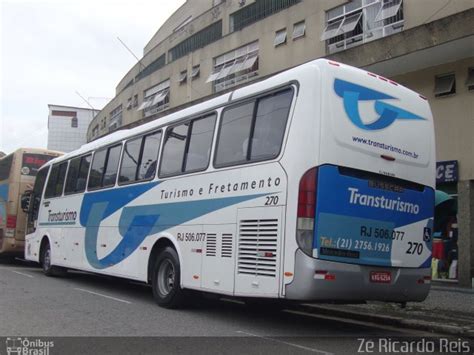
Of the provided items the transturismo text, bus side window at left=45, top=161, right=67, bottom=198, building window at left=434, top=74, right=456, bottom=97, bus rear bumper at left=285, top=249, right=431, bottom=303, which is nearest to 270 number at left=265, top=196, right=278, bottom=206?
bus rear bumper at left=285, top=249, right=431, bottom=303

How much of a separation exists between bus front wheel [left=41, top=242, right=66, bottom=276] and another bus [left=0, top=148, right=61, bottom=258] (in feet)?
11.1

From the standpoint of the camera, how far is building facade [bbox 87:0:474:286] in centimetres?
1438

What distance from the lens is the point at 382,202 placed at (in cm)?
738

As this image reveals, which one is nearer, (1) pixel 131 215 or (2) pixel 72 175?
(1) pixel 131 215

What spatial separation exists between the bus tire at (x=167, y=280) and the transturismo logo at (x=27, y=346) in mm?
2878

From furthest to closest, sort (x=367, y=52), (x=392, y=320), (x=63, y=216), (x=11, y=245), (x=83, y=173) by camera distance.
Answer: (x=11, y=245) < (x=367, y=52) < (x=63, y=216) < (x=83, y=173) < (x=392, y=320)

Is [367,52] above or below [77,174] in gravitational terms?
above

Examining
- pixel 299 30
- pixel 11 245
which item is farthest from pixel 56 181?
pixel 299 30

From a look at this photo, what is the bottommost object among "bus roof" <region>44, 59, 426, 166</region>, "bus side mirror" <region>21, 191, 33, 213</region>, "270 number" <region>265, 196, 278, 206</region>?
"270 number" <region>265, 196, 278, 206</region>

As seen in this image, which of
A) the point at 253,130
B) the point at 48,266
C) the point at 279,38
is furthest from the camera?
the point at 279,38

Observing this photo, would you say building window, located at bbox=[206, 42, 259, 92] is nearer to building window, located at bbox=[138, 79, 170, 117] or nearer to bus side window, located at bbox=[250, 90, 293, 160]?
building window, located at bbox=[138, 79, 170, 117]

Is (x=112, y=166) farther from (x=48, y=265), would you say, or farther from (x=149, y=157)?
(x=48, y=265)

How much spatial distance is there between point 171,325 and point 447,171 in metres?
10.3

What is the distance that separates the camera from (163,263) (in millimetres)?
9461
